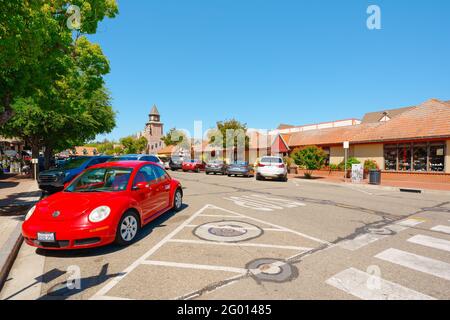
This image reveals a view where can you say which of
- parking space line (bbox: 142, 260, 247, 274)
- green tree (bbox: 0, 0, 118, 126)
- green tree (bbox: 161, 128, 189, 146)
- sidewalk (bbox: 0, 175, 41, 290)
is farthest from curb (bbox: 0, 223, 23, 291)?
green tree (bbox: 161, 128, 189, 146)

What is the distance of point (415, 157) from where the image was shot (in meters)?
18.8

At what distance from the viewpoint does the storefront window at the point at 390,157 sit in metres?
20.0

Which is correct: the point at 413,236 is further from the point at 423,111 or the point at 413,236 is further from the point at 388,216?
the point at 423,111

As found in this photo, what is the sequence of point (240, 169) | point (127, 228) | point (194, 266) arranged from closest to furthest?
point (194, 266) → point (127, 228) → point (240, 169)

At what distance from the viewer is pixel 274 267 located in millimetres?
3713

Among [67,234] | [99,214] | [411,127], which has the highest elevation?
[411,127]

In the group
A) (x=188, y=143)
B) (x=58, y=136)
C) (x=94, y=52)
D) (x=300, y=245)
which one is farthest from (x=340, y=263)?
(x=188, y=143)

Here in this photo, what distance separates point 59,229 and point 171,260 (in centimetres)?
182

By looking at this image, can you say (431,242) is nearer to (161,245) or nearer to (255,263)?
(255,263)

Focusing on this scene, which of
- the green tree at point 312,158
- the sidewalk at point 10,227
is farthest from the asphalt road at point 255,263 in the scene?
the green tree at point 312,158

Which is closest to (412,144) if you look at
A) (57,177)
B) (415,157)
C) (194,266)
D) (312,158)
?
(415,157)

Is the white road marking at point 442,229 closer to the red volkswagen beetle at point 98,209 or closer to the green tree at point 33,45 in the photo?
the red volkswagen beetle at point 98,209

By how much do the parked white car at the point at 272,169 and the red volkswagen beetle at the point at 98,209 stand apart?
1267 cm

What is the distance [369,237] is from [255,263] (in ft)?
9.40
